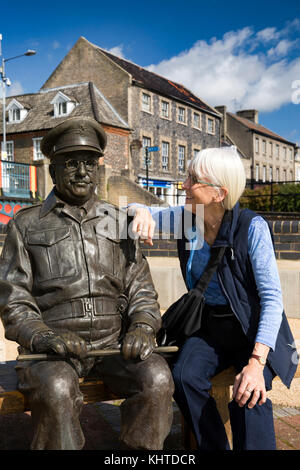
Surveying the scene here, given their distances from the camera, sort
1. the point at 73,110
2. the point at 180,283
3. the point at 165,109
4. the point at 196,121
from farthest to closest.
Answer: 1. the point at 196,121
2. the point at 165,109
3. the point at 73,110
4. the point at 180,283

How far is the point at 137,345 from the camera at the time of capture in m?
2.12

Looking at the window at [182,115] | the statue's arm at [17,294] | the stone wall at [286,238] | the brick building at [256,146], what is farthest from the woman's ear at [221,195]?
the brick building at [256,146]

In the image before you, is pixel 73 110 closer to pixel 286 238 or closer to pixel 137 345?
pixel 286 238

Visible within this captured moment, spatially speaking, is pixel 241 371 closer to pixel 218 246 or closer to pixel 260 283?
pixel 260 283

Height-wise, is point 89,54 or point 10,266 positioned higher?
point 89,54

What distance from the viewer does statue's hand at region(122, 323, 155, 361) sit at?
2.11 m

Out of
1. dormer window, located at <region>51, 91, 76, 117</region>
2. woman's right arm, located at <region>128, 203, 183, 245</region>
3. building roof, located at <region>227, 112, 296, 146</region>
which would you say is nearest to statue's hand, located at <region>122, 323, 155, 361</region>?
woman's right arm, located at <region>128, 203, 183, 245</region>

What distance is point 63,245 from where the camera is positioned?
2.49 m

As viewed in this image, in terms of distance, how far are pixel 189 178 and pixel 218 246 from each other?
41 cm

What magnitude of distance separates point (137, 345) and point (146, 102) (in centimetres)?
2689

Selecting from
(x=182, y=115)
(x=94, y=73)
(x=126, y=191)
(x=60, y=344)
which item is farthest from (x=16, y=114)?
(x=60, y=344)

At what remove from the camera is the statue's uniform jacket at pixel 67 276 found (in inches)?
95.7

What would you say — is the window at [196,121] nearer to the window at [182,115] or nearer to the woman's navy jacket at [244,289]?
the window at [182,115]
